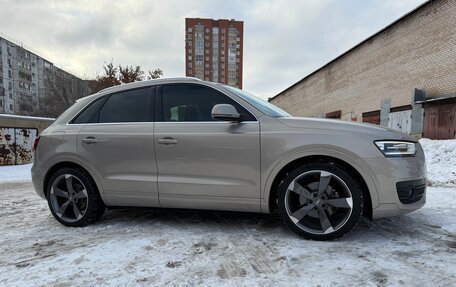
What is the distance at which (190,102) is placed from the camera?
11.8ft

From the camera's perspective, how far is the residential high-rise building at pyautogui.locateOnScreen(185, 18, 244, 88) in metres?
94.1

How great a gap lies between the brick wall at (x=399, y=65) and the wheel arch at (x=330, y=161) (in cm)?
1278

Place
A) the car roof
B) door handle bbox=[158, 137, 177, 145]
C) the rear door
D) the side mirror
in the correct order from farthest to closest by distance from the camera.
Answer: the car roof < the rear door < door handle bbox=[158, 137, 177, 145] < the side mirror

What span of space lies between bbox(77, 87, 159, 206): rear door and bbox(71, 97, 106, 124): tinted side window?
0.31 feet

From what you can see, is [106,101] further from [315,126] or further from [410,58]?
[410,58]

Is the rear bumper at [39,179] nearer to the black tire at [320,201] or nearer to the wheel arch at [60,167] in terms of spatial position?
the wheel arch at [60,167]

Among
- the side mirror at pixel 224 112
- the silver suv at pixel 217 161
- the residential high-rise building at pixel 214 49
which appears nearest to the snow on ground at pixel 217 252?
the silver suv at pixel 217 161

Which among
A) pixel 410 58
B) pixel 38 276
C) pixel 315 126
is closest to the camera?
pixel 38 276

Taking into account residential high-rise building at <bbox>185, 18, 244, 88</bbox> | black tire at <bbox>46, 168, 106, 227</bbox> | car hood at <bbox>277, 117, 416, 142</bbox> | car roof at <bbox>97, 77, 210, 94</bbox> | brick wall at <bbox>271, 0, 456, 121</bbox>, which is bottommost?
black tire at <bbox>46, 168, 106, 227</bbox>

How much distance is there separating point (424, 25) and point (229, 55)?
288ft

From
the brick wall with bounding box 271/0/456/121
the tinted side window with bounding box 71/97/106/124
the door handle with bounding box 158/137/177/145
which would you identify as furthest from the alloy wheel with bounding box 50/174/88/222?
the brick wall with bounding box 271/0/456/121

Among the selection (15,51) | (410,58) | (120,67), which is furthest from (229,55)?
(410,58)

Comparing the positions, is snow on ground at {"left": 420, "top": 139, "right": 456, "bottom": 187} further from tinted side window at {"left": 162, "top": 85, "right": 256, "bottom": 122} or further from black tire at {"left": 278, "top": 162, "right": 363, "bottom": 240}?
tinted side window at {"left": 162, "top": 85, "right": 256, "bottom": 122}

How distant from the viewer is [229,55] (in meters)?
99.1
